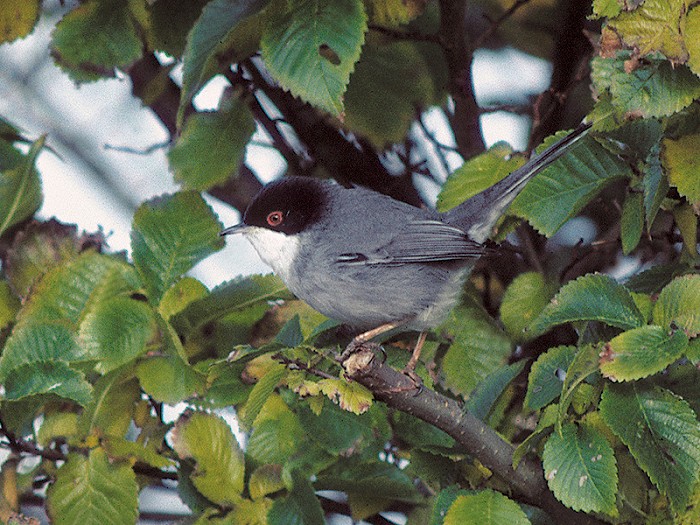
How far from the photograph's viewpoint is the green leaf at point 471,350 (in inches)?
116

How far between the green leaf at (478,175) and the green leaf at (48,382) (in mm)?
1136

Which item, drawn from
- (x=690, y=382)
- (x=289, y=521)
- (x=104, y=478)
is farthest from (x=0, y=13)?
(x=690, y=382)

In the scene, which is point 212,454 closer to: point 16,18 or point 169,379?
point 169,379

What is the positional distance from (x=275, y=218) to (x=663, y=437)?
1397 mm

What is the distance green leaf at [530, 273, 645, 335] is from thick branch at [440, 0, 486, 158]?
1.10 metres

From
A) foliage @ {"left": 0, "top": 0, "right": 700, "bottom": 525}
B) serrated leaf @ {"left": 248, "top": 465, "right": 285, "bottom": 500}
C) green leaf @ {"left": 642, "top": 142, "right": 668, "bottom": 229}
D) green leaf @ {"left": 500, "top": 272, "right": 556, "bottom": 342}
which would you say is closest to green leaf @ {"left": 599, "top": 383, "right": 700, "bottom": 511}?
foliage @ {"left": 0, "top": 0, "right": 700, "bottom": 525}

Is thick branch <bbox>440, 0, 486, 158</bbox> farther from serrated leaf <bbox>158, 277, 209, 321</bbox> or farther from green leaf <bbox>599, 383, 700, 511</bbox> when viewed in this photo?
green leaf <bbox>599, 383, 700, 511</bbox>

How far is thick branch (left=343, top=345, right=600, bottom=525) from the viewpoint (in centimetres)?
231

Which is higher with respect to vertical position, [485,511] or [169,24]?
[169,24]

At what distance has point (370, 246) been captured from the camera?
122 inches

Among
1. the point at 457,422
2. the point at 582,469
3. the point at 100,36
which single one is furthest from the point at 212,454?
the point at 100,36

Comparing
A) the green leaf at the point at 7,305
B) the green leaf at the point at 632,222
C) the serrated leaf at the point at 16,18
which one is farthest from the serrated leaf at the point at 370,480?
the serrated leaf at the point at 16,18

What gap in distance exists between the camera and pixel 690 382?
2.44 m

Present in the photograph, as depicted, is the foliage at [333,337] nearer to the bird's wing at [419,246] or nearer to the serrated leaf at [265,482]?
the serrated leaf at [265,482]
